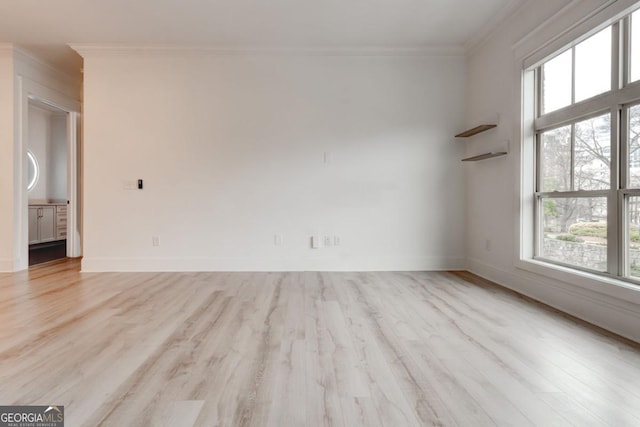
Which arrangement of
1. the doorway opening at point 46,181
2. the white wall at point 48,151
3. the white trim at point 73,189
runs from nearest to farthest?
the white trim at point 73,189 < the doorway opening at point 46,181 < the white wall at point 48,151

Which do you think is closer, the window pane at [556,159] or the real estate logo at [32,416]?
the real estate logo at [32,416]

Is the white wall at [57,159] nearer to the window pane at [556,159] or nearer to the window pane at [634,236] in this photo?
the window pane at [556,159]

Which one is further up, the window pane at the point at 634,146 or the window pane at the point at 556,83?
the window pane at the point at 556,83

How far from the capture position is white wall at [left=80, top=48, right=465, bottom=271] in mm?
4512

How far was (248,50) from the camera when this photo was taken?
4465 millimetres

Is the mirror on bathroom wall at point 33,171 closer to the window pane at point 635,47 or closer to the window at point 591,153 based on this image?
the window at point 591,153

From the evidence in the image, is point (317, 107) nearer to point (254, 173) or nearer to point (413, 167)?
point (254, 173)

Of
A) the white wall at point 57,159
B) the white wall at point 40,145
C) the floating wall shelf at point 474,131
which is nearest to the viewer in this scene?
the floating wall shelf at point 474,131

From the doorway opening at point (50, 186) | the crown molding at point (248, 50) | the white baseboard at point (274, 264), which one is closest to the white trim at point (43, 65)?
the doorway opening at point (50, 186)

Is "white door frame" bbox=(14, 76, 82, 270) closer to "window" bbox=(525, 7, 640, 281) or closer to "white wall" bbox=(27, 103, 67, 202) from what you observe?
"white wall" bbox=(27, 103, 67, 202)

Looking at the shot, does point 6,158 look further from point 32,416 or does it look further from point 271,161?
point 32,416

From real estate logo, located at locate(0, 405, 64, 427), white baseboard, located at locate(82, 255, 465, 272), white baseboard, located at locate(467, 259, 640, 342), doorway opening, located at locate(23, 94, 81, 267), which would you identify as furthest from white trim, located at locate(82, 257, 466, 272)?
real estate logo, located at locate(0, 405, 64, 427)

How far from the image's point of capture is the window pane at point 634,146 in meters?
2.33

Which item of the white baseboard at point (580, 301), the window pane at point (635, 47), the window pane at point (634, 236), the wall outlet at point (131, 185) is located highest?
the window pane at point (635, 47)
